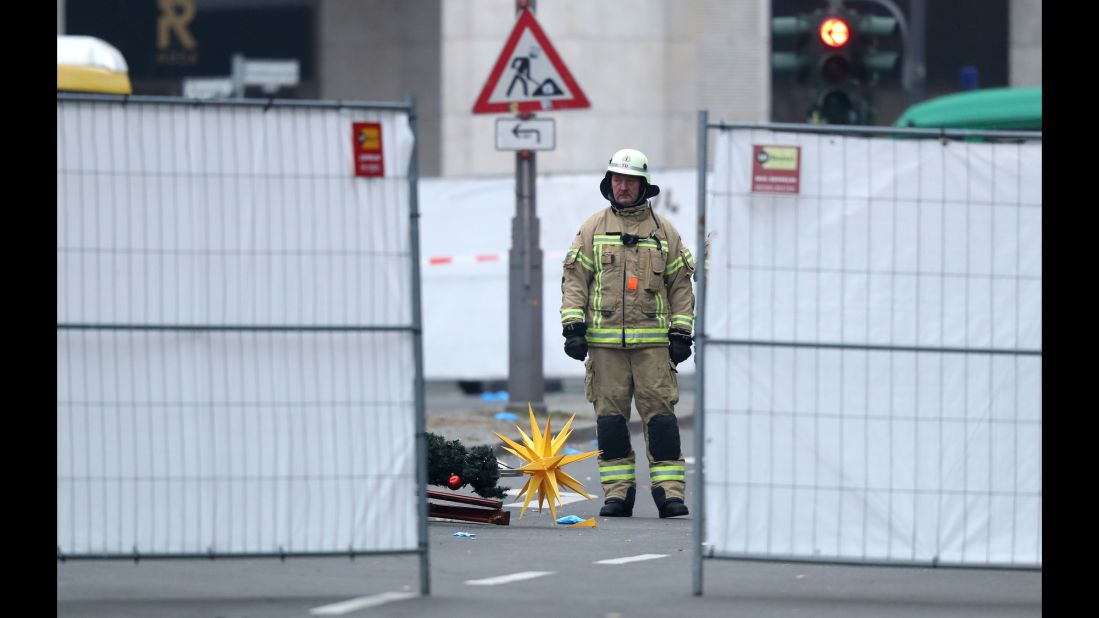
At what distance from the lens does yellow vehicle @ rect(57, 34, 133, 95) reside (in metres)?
15.3

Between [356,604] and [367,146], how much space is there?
148 cm

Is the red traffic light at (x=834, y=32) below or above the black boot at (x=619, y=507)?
above

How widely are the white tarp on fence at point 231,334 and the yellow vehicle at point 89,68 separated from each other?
8.98 metres

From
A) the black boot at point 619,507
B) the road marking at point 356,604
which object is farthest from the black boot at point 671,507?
the road marking at point 356,604

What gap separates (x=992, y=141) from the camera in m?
6.72

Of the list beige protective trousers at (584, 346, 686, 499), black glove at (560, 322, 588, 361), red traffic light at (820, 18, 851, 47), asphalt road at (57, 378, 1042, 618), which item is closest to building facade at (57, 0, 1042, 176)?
red traffic light at (820, 18, 851, 47)

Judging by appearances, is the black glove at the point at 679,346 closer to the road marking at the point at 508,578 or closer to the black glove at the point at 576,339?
the black glove at the point at 576,339

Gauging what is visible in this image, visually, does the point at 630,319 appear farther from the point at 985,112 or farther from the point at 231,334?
the point at 985,112

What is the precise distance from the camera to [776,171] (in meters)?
6.63

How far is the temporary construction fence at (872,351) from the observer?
668 cm

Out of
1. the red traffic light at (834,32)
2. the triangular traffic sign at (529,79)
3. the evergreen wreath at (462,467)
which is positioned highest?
the red traffic light at (834,32)

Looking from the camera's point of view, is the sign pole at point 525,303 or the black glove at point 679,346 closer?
the black glove at point 679,346
